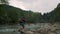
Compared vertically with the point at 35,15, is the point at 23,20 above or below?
above

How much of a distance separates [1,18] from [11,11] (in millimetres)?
21020

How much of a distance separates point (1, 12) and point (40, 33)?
76024 millimetres

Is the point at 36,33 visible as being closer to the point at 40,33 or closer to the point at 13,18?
the point at 40,33

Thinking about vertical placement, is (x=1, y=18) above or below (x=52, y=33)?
below

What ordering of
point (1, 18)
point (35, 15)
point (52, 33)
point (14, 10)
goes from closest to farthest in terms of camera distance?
1. point (52, 33)
2. point (1, 18)
3. point (14, 10)
4. point (35, 15)

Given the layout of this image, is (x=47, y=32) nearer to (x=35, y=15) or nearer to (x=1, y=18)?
(x=1, y=18)

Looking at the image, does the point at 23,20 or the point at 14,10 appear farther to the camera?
the point at 14,10

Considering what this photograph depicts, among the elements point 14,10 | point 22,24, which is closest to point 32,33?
point 22,24

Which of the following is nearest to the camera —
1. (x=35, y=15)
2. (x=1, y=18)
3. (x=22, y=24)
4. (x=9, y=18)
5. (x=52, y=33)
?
(x=52, y=33)

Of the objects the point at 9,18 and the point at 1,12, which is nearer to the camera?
the point at 1,12

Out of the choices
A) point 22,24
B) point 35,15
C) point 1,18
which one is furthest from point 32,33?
point 35,15

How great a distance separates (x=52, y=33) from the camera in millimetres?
28859

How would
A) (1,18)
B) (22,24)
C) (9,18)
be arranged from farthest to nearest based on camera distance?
(9,18)
(1,18)
(22,24)

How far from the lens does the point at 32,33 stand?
29516mm
